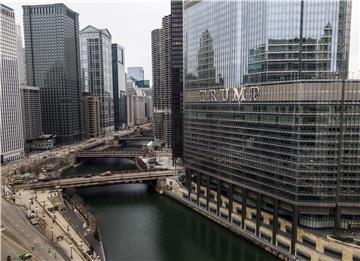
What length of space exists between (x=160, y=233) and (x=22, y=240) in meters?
35.1

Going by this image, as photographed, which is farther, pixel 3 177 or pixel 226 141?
pixel 3 177

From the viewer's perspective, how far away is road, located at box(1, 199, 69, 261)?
62.9m

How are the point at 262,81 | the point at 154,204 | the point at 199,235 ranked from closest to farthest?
the point at 262,81 < the point at 199,235 < the point at 154,204

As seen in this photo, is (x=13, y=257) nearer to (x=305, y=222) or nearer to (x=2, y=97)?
(x=305, y=222)

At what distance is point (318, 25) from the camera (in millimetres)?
69125

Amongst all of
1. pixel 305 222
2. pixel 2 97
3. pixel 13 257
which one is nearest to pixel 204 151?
pixel 305 222

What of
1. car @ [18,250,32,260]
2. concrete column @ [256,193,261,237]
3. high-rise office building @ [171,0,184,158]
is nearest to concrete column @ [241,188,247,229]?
concrete column @ [256,193,261,237]

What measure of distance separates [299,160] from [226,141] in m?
25.2

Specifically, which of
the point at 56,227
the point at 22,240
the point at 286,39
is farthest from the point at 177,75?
the point at 22,240

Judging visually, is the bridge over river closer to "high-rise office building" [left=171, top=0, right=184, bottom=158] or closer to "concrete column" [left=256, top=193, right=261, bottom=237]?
"high-rise office building" [left=171, top=0, right=184, bottom=158]

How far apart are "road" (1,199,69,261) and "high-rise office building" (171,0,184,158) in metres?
80.6

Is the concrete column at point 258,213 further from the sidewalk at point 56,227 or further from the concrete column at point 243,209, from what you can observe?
the sidewalk at point 56,227

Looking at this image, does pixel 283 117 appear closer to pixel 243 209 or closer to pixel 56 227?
pixel 243 209

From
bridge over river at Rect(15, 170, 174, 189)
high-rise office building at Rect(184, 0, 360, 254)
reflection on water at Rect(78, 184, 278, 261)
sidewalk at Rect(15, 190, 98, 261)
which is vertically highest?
high-rise office building at Rect(184, 0, 360, 254)
